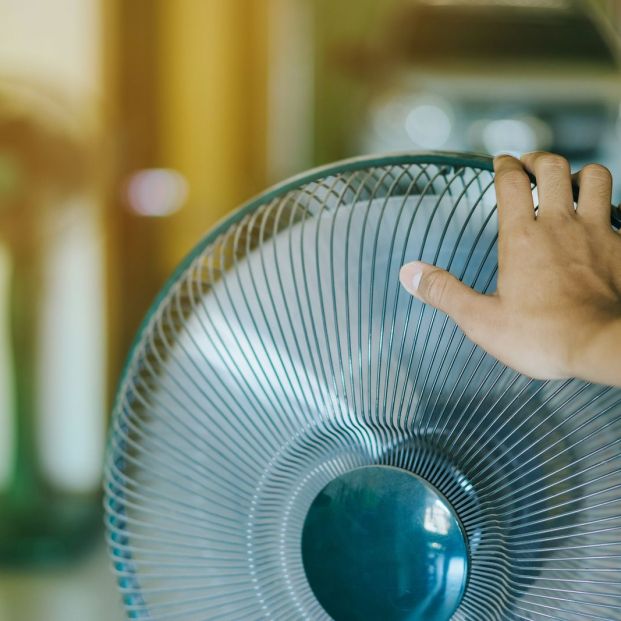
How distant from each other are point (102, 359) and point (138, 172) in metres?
0.59

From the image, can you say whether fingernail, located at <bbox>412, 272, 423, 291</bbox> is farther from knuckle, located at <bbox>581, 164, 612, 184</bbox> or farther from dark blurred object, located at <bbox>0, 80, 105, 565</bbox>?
dark blurred object, located at <bbox>0, 80, 105, 565</bbox>

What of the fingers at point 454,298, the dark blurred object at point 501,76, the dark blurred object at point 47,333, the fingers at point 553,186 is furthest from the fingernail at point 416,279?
the dark blurred object at point 501,76

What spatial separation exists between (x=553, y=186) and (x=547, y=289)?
3.5 inches

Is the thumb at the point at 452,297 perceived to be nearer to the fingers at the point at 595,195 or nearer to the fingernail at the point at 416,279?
the fingernail at the point at 416,279

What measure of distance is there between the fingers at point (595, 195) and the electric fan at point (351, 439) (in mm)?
72

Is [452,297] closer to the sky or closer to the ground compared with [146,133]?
closer to the sky

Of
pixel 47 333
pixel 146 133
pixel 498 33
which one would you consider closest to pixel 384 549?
pixel 47 333

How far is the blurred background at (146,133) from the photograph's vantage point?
1982mm

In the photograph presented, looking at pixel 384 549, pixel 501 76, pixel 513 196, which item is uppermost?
pixel 513 196

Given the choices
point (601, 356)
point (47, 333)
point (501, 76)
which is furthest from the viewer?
point (501, 76)

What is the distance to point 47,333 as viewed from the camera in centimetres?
208

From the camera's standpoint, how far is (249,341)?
2.38 feet

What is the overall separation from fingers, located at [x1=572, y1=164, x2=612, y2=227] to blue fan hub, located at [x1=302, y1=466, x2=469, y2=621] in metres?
0.25

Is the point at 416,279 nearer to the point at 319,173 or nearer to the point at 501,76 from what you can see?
the point at 319,173
